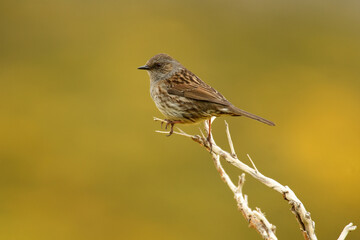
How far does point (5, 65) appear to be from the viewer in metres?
8.68

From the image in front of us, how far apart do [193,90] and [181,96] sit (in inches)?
4.7

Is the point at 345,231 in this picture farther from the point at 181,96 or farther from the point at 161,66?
the point at 161,66

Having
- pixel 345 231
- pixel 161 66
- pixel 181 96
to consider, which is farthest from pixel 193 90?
pixel 345 231

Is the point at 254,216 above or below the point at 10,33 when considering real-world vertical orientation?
below

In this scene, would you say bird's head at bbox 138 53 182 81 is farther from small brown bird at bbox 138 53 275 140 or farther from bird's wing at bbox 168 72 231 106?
bird's wing at bbox 168 72 231 106

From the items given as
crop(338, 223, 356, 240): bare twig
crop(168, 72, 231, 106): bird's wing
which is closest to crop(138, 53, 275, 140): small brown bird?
crop(168, 72, 231, 106): bird's wing

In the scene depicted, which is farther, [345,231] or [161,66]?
[161,66]

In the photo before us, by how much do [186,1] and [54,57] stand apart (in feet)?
10.7

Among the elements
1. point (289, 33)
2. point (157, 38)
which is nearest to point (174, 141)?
point (157, 38)

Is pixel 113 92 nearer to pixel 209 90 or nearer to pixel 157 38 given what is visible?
pixel 157 38

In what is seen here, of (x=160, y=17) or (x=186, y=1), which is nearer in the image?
(x=160, y=17)

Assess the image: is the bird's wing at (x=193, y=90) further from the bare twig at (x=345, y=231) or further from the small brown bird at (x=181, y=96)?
the bare twig at (x=345, y=231)

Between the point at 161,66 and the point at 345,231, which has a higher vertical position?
the point at 161,66

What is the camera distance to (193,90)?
4195 millimetres
